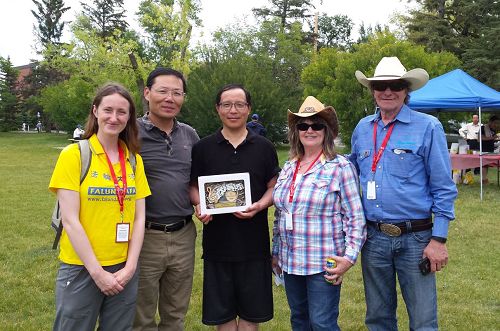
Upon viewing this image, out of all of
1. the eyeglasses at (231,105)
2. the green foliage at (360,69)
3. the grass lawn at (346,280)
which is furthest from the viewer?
the green foliage at (360,69)

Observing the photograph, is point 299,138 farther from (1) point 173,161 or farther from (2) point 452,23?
(2) point 452,23

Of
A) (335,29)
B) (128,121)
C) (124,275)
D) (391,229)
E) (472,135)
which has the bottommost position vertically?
(472,135)

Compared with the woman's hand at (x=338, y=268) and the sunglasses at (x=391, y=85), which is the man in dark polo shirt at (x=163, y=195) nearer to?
the woman's hand at (x=338, y=268)

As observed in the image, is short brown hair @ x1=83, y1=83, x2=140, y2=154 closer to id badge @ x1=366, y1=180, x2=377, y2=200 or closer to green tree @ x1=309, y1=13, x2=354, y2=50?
id badge @ x1=366, y1=180, x2=377, y2=200

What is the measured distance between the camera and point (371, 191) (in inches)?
122

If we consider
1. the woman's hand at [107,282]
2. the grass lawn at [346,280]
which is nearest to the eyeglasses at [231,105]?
the woman's hand at [107,282]

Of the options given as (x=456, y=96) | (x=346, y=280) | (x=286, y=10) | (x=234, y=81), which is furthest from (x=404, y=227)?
(x=286, y=10)

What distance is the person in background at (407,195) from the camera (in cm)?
300

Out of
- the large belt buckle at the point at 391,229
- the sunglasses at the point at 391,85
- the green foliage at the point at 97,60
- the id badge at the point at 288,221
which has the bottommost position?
the large belt buckle at the point at 391,229

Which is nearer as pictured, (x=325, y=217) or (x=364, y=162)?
(x=325, y=217)

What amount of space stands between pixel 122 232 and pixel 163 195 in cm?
55

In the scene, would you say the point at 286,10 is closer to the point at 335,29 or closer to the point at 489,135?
the point at 335,29

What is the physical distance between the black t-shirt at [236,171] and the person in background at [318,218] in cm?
19

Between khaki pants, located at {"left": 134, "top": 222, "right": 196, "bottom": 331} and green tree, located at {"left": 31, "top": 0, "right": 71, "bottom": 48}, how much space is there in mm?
67101
